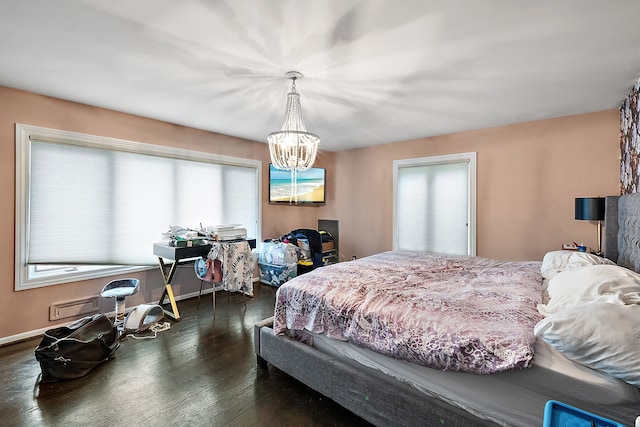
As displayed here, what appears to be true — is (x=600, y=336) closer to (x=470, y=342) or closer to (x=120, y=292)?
(x=470, y=342)

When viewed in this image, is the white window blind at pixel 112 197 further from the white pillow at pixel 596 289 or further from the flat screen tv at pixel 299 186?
the white pillow at pixel 596 289

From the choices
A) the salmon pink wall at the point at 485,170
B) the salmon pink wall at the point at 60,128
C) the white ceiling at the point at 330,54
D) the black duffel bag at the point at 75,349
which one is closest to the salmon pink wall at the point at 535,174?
the salmon pink wall at the point at 485,170

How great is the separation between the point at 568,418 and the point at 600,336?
43 cm

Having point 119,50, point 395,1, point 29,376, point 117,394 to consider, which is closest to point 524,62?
point 395,1

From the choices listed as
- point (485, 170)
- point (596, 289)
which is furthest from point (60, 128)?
point (485, 170)

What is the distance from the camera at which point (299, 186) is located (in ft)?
17.2

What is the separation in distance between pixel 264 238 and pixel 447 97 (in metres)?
3.41

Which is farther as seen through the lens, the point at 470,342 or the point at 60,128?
the point at 60,128

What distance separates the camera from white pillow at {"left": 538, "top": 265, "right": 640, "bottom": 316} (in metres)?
1.39

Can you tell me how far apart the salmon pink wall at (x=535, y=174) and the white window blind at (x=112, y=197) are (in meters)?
3.21

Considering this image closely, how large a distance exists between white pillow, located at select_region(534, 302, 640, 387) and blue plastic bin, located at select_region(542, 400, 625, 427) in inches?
Answer: 12.8

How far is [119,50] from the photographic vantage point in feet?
6.57

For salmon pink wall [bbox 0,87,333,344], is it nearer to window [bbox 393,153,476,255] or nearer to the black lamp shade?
window [bbox 393,153,476,255]

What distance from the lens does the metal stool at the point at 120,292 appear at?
9.54 feet
